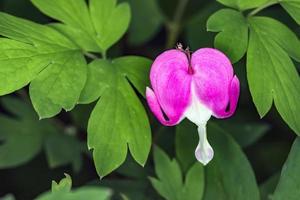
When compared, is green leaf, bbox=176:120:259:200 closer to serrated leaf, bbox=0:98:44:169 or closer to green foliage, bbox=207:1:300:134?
green foliage, bbox=207:1:300:134

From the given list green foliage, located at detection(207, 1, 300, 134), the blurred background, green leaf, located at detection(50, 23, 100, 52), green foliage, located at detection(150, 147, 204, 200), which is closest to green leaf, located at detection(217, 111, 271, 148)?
the blurred background

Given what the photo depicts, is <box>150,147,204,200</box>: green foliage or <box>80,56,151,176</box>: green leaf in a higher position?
<box>80,56,151,176</box>: green leaf

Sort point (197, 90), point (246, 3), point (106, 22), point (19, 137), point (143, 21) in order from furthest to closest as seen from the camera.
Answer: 1. point (143, 21)
2. point (19, 137)
3. point (106, 22)
4. point (246, 3)
5. point (197, 90)

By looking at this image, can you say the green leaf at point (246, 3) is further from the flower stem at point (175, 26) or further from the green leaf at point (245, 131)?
the flower stem at point (175, 26)

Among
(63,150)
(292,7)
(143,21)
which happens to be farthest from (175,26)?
(292,7)

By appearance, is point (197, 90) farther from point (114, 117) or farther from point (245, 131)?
point (245, 131)

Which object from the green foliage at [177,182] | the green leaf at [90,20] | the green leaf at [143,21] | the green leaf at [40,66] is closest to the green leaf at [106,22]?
the green leaf at [90,20]
